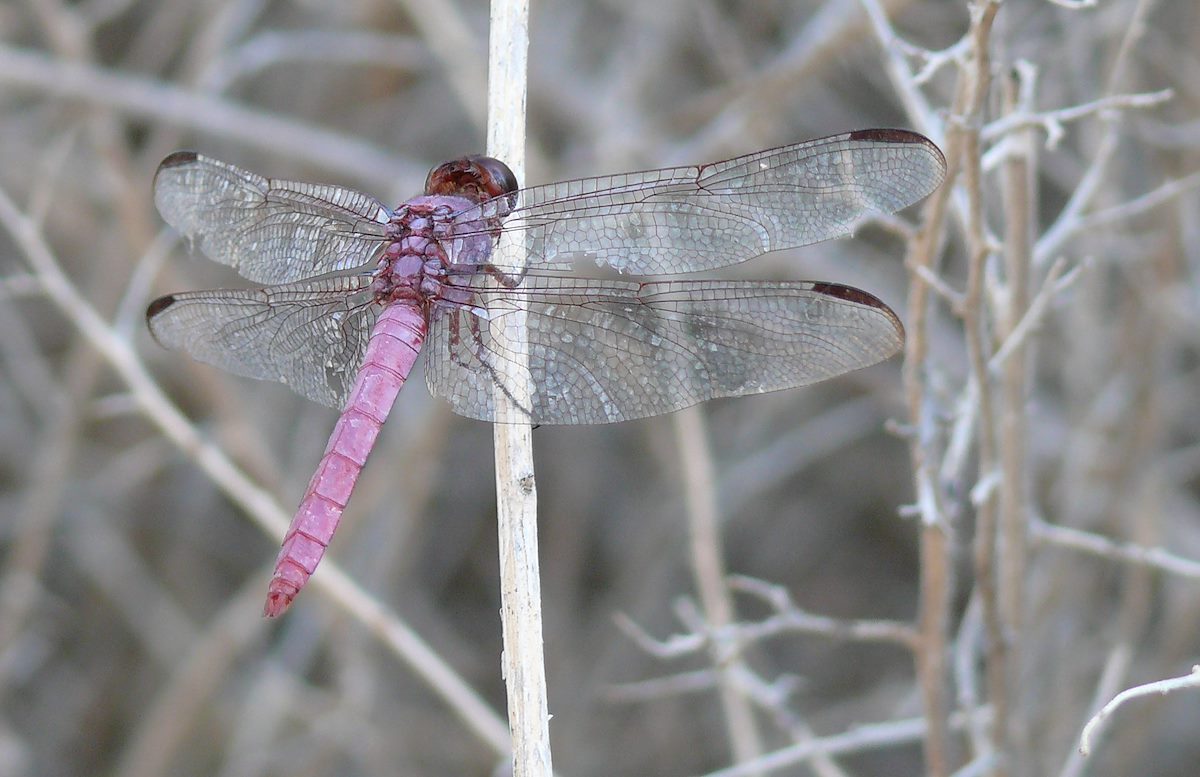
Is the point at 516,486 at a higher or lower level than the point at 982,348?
lower

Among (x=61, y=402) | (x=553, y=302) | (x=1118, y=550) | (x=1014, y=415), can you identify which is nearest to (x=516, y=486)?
(x=553, y=302)

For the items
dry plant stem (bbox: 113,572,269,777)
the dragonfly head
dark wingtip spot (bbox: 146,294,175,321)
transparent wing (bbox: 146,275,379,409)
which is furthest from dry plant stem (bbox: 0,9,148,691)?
the dragonfly head

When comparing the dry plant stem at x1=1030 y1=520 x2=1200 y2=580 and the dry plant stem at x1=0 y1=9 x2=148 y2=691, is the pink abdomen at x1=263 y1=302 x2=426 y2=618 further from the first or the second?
the dry plant stem at x1=0 y1=9 x2=148 y2=691

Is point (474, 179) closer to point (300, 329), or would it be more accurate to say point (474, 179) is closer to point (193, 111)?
point (300, 329)

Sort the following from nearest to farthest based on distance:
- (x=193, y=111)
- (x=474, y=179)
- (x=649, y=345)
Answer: (x=649, y=345)
(x=474, y=179)
(x=193, y=111)

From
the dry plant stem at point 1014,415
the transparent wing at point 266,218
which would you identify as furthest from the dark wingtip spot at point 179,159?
the dry plant stem at point 1014,415

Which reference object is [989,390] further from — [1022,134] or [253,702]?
[253,702]

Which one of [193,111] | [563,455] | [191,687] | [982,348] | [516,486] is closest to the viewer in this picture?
[516,486]

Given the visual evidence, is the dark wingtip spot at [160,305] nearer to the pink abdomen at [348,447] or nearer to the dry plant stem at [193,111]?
the pink abdomen at [348,447]
